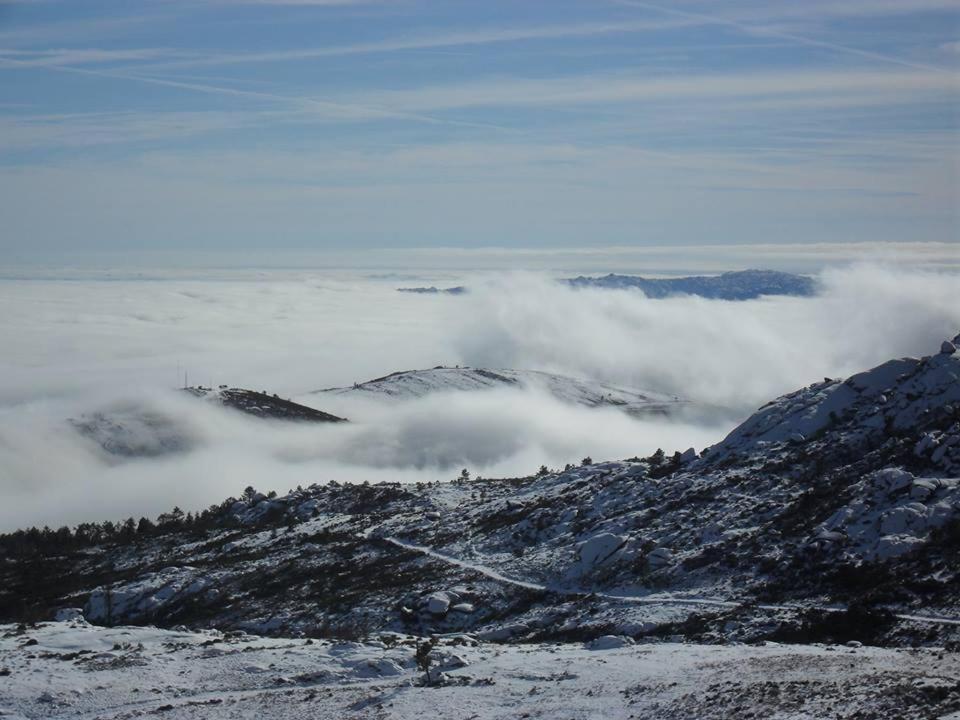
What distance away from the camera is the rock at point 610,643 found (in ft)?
140

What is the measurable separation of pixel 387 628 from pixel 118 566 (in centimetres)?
3722

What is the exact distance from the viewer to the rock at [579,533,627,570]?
6041 cm

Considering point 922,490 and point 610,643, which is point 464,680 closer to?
point 610,643

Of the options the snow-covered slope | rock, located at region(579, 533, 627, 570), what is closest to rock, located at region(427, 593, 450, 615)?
the snow-covered slope

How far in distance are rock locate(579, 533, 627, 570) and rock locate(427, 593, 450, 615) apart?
7.73 meters

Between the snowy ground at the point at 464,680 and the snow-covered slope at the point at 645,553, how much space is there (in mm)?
6093

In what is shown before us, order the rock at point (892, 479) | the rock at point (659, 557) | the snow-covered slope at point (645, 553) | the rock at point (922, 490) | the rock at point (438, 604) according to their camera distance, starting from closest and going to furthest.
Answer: the snow-covered slope at point (645, 553) → the rock at point (922, 490) → the rock at point (892, 479) → the rock at point (659, 557) → the rock at point (438, 604)

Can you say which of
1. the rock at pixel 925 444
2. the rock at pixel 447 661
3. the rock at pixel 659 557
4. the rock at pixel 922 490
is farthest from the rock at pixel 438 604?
the rock at pixel 925 444

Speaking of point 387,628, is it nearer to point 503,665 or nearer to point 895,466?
point 503,665

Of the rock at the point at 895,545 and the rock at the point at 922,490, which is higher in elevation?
the rock at the point at 922,490

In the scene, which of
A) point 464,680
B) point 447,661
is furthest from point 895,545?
point 464,680

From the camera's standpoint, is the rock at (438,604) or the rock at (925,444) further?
the rock at (925,444)

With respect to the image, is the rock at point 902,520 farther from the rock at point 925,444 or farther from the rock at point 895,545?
the rock at point 925,444

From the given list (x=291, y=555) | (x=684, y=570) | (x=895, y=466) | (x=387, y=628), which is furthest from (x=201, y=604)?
(x=895, y=466)
